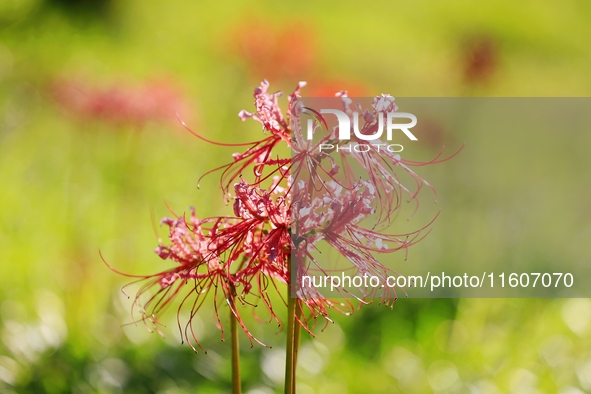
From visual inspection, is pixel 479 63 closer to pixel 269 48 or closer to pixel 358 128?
pixel 269 48

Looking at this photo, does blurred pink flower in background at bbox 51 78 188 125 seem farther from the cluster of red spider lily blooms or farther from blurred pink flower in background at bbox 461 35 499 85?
the cluster of red spider lily blooms

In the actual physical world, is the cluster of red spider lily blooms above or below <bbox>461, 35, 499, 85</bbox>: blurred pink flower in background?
below

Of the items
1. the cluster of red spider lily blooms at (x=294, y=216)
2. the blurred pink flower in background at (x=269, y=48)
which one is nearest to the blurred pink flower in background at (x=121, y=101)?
the blurred pink flower in background at (x=269, y=48)

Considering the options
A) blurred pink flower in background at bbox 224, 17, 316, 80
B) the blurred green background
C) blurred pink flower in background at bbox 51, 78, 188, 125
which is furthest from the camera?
blurred pink flower in background at bbox 224, 17, 316, 80

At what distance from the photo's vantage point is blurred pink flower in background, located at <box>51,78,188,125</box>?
1.39 meters

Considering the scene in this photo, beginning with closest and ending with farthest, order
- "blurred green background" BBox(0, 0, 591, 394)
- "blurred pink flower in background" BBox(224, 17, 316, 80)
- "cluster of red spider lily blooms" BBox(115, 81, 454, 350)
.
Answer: "cluster of red spider lily blooms" BBox(115, 81, 454, 350), "blurred green background" BBox(0, 0, 591, 394), "blurred pink flower in background" BBox(224, 17, 316, 80)

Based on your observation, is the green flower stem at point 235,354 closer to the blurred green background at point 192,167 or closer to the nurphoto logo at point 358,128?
the nurphoto logo at point 358,128

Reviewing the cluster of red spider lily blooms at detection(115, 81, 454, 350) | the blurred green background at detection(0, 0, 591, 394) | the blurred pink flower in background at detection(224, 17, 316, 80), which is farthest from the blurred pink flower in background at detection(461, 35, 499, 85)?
the cluster of red spider lily blooms at detection(115, 81, 454, 350)

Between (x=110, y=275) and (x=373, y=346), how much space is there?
80 cm

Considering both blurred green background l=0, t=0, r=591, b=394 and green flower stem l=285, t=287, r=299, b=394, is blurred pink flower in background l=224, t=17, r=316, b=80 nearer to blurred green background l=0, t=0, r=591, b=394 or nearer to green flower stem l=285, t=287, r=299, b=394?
blurred green background l=0, t=0, r=591, b=394

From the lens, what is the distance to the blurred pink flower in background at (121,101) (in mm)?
1389

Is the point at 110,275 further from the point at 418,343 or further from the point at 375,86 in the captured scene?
the point at 375,86

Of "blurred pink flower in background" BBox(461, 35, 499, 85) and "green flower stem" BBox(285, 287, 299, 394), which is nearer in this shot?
"green flower stem" BBox(285, 287, 299, 394)

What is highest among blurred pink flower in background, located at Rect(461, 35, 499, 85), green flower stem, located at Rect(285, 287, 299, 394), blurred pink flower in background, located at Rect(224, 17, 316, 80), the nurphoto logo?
blurred pink flower in background, located at Rect(224, 17, 316, 80)
